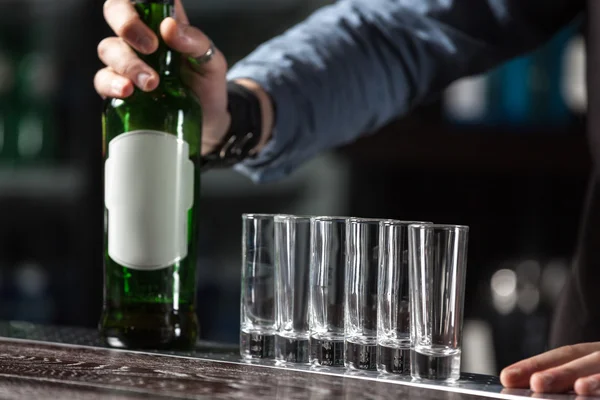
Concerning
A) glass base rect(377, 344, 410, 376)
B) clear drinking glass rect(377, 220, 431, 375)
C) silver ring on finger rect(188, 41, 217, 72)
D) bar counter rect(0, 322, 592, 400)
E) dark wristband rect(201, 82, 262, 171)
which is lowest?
bar counter rect(0, 322, 592, 400)

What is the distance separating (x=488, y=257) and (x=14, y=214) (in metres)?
1.38

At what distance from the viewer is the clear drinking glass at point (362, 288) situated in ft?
2.83

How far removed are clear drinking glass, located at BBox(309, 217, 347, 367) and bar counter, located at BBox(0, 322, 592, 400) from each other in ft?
0.13

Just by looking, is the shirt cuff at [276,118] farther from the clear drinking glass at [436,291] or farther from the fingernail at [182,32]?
the clear drinking glass at [436,291]

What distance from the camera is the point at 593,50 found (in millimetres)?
1479

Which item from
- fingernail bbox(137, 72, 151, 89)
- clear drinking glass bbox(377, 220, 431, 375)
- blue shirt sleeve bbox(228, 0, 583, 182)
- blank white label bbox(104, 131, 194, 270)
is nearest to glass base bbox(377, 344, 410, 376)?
clear drinking glass bbox(377, 220, 431, 375)

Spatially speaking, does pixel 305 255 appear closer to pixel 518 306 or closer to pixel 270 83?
pixel 270 83

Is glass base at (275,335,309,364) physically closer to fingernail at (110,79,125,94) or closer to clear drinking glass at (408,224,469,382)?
clear drinking glass at (408,224,469,382)

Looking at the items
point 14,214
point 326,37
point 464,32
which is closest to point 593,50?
point 464,32

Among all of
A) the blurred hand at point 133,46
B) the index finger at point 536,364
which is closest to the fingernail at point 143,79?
the blurred hand at point 133,46

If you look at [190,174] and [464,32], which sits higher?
[464,32]

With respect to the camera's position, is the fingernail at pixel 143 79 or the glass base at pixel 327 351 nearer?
the glass base at pixel 327 351

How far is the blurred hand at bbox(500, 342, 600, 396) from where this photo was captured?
0.81 meters

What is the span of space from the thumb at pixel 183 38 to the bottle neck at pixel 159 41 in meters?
0.02
